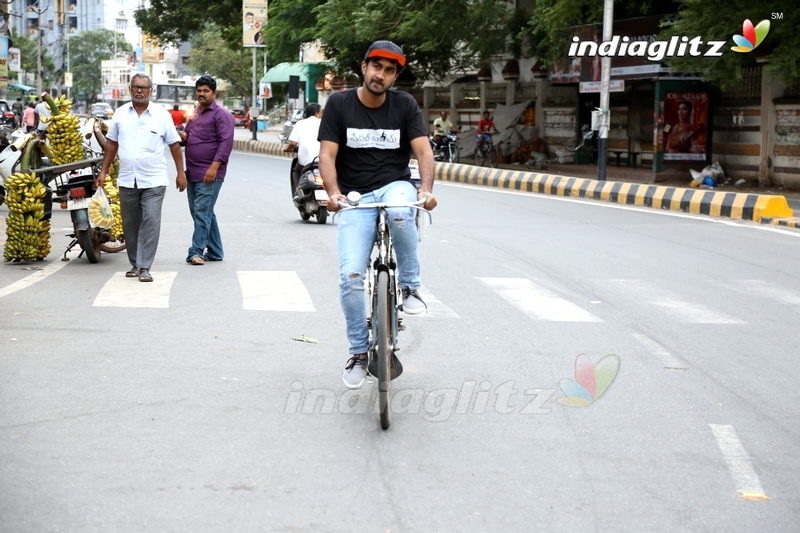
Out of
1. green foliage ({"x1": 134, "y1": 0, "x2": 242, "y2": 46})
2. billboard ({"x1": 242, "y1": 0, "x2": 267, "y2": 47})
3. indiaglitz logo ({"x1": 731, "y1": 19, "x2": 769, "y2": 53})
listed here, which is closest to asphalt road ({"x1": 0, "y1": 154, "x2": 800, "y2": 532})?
indiaglitz logo ({"x1": 731, "y1": 19, "x2": 769, "y2": 53})

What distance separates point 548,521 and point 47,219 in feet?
27.7

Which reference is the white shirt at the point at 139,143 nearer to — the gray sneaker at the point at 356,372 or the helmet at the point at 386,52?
the helmet at the point at 386,52

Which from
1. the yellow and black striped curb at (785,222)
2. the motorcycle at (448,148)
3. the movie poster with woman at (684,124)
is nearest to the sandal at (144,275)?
the yellow and black striped curb at (785,222)

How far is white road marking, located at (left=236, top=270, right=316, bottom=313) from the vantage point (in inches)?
363

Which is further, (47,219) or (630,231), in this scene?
(630,231)

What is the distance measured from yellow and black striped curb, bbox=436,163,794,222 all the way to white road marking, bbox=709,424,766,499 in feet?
43.7

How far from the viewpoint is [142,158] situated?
1035cm

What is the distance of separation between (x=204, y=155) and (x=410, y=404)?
612cm

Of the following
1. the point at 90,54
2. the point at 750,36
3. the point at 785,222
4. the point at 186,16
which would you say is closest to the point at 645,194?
the point at 750,36

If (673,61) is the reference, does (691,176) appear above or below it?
Result: below

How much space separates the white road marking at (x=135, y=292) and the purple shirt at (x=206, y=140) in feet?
4.14

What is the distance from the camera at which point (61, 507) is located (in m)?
4.37

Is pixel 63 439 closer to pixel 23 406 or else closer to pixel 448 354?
pixel 23 406

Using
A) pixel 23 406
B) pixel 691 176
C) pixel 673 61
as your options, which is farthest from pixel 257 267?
pixel 691 176
